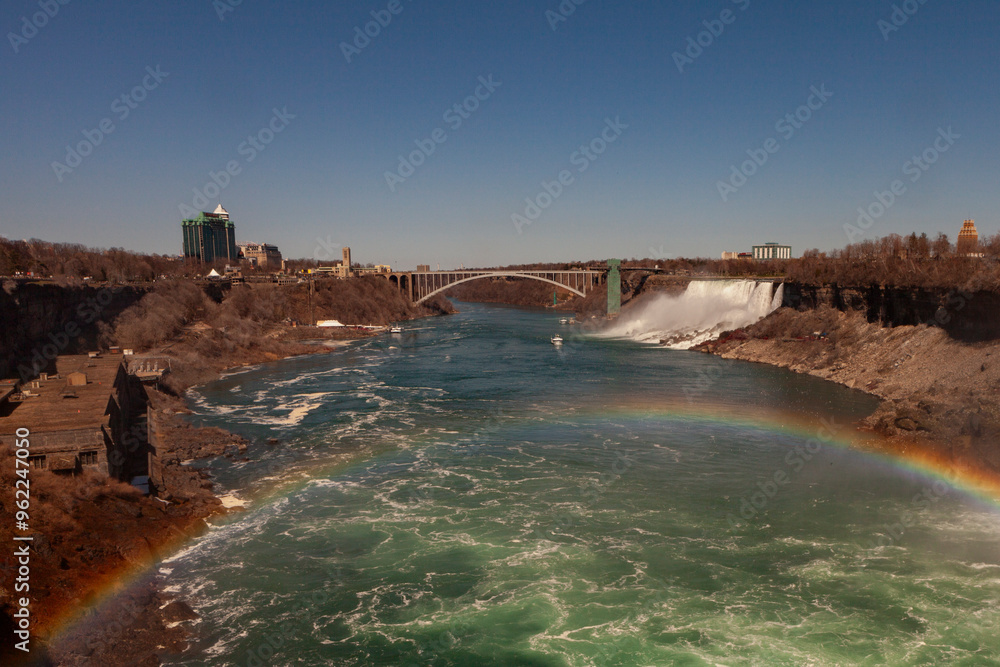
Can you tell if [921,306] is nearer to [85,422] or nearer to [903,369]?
[903,369]

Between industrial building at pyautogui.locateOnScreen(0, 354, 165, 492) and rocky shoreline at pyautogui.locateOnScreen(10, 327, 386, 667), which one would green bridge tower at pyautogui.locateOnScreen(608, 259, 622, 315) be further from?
rocky shoreline at pyautogui.locateOnScreen(10, 327, 386, 667)

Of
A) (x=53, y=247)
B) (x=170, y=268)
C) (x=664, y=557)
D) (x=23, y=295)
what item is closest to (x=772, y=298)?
(x=664, y=557)

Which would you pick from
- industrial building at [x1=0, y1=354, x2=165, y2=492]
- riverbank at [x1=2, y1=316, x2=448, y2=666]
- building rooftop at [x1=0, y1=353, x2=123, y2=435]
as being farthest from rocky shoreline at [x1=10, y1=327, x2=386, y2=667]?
building rooftop at [x1=0, y1=353, x2=123, y2=435]

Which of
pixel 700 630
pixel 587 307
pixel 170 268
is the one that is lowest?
pixel 700 630

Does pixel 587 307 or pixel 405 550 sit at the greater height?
pixel 587 307

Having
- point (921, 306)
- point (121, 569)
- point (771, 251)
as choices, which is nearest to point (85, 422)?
point (121, 569)

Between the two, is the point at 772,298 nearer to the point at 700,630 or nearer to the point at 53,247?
the point at 700,630

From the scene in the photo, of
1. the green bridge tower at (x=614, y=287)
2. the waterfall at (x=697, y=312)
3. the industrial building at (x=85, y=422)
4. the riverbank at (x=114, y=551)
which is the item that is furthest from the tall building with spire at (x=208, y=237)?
the riverbank at (x=114, y=551)
